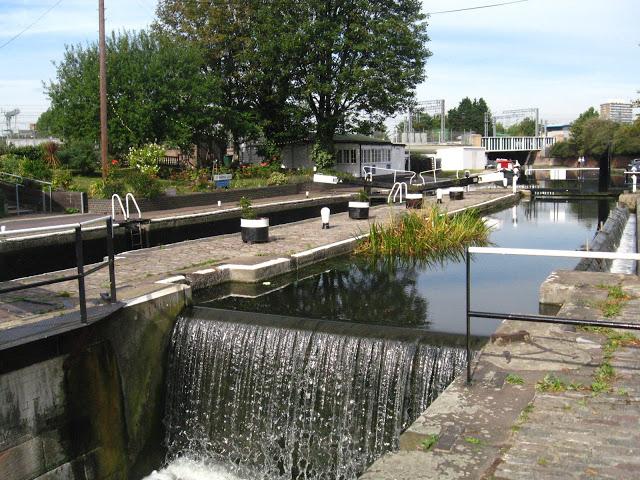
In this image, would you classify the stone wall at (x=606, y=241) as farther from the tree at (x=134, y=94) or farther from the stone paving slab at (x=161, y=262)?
the tree at (x=134, y=94)

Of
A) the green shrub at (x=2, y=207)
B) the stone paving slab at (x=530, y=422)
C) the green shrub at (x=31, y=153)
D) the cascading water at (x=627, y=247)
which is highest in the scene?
the green shrub at (x=31, y=153)

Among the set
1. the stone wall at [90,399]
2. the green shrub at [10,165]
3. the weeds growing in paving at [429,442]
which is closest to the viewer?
the weeds growing in paving at [429,442]

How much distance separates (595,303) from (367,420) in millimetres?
2717

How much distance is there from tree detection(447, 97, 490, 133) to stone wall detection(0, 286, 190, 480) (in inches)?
4383

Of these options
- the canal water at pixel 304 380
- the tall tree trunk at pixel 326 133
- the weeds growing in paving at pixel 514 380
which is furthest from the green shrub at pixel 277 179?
the weeds growing in paving at pixel 514 380

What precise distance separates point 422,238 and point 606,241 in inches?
149

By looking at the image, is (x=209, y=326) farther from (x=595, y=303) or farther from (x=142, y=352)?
(x=595, y=303)

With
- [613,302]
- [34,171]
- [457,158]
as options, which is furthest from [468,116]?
[613,302]

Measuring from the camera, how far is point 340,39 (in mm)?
34219

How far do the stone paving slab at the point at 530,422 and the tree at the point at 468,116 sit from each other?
112652 mm

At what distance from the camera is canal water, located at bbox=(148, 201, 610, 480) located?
6.71 meters

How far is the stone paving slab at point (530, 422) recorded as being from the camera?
3.69 m

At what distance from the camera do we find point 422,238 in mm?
14023

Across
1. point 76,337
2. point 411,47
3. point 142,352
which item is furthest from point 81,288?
point 411,47
